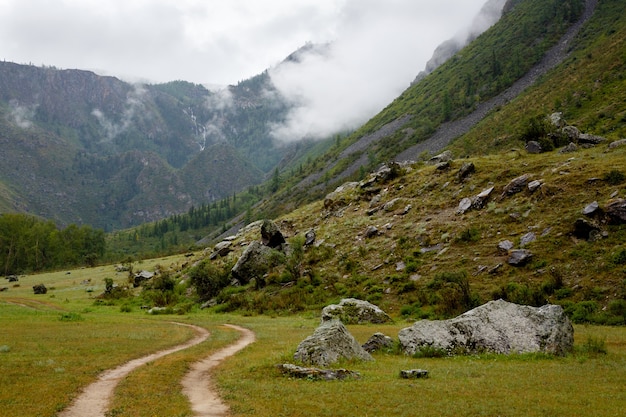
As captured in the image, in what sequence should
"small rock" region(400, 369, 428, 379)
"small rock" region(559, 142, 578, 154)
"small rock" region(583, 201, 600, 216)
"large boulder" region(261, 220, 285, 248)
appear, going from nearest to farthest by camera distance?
"small rock" region(400, 369, 428, 379)
"small rock" region(583, 201, 600, 216)
"small rock" region(559, 142, 578, 154)
"large boulder" region(261, 220, 285, 248)

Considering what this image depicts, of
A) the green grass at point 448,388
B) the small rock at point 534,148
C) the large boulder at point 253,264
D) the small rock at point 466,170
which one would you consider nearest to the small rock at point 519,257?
the green grass at point 448,388

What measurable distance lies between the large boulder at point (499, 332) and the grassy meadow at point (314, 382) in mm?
1015

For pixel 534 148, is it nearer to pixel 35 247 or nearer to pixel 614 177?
pixel 614 177

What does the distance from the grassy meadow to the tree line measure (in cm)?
14372

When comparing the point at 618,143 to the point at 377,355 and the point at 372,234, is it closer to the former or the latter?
the point at 372,234

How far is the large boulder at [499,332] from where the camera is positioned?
2331 centimetres

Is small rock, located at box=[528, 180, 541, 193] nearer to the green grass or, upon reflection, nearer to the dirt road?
the green grass

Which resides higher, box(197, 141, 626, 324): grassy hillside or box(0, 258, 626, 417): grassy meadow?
box(197, 141, 626, 324): grassy hillside

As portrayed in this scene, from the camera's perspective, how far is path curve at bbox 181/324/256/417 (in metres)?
14.9

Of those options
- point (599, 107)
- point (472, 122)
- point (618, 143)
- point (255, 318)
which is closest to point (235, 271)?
point (255, 318)

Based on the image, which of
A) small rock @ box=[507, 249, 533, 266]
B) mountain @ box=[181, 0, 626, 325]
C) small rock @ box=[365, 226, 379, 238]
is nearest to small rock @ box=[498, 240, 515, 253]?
mountain @ box=[181, 0, 626, 325]

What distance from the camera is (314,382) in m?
18.6

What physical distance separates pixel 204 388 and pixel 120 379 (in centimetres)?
426

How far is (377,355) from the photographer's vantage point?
1006 inches
